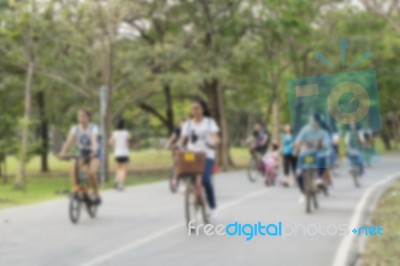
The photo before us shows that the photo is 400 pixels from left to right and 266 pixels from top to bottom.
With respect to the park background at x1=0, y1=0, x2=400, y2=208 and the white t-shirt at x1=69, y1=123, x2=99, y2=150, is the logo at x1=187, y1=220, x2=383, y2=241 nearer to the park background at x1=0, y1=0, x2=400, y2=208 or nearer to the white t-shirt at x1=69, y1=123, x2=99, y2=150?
the white t-shirt at x1=69, y1=123, x2=99, y2=150

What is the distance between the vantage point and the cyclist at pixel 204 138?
9.73 m

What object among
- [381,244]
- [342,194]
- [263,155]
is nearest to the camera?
[381,244]

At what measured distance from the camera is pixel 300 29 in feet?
88.4

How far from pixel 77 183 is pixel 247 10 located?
62.2ft

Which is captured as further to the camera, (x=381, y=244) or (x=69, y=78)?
(x=69, y=78)

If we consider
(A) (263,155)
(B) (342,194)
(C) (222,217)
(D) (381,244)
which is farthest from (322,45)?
(D) (381,244)

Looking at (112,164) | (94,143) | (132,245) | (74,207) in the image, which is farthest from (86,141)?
(112,164)

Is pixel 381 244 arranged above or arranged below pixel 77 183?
below

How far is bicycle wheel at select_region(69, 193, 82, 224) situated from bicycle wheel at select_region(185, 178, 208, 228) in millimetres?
1973

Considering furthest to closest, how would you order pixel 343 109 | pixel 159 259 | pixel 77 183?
pixel 77 183, pixel 159 259, pixel 343 109

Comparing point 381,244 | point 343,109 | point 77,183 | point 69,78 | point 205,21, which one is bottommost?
point 381,244

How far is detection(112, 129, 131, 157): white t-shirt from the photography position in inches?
687

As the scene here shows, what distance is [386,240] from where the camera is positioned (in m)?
8.20

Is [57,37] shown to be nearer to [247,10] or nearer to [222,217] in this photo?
[247,10]
